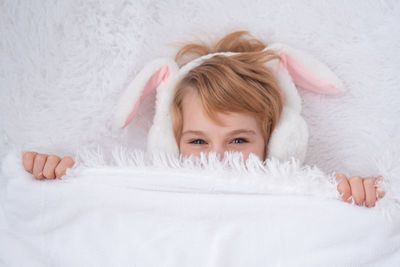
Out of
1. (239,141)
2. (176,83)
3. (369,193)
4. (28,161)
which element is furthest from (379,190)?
(28,161)

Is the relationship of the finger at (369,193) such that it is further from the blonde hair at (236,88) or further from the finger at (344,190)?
the blonde hair at (236,88)

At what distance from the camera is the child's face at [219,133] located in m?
1.06

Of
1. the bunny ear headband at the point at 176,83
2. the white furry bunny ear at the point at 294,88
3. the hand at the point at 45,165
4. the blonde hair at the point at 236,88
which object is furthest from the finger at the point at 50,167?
the white furry bunny ear at the point at 294,88

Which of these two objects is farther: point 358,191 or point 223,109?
point 223,109

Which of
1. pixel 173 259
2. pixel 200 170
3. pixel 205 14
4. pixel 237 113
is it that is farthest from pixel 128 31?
pixel 173 259

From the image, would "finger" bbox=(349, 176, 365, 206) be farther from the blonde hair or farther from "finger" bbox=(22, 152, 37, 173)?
"finger" bbox=(22, 152, 37, 173)

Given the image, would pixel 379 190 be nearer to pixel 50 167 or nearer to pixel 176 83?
pixel 176 83

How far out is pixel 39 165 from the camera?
1.00 metres

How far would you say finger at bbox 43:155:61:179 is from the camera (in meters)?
0.98

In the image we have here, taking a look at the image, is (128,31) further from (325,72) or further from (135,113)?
(325,72)

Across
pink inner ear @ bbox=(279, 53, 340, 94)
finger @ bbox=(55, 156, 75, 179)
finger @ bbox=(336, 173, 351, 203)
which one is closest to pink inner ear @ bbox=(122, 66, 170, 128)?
finger @ bbox=(55, 156, 75, 179)

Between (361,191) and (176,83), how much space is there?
624 mm

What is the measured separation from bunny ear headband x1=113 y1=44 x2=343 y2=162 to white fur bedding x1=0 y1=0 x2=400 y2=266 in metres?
0.07

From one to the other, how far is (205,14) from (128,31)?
0.27 metres
